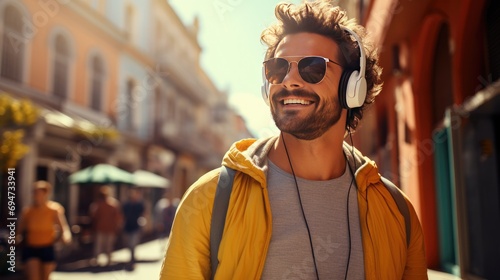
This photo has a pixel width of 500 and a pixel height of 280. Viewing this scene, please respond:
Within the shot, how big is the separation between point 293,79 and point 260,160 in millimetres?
319

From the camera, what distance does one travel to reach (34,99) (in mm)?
14414

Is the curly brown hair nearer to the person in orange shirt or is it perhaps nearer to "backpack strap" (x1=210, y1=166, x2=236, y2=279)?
"backpack strap" (x1=210, y1=166, x2=236, y2=279)

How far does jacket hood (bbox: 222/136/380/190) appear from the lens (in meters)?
1.79

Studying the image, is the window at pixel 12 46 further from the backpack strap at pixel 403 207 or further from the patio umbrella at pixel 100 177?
the backpack strap at pixel 403 207

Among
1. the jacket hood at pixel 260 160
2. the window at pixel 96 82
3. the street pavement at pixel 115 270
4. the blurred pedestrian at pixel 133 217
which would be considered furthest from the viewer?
the window at pixel 96 82

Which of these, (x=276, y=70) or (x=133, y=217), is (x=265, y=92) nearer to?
(x=276, y=70)

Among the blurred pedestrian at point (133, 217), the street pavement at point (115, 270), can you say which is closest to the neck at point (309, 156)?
the street pavement at point (115, 270)

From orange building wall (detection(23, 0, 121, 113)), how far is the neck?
13744 millimetres

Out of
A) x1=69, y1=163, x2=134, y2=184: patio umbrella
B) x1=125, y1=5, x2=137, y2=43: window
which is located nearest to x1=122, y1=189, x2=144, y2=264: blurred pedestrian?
x1=69, y1=163, x2=134, y2=184: patio umbrella

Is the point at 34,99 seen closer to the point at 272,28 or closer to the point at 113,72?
the point at 113,72

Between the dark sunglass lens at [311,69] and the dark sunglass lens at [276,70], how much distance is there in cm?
7

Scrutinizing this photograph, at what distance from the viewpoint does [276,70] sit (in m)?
1.92

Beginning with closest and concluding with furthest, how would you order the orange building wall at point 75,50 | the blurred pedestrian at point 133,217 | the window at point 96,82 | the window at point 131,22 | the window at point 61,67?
1. the blurred pedestrian at point 133,217
2. the orange building wall at point 75,50
3. the window at point 61,67
4. the window at point 96,82
5. the window at point 131,22

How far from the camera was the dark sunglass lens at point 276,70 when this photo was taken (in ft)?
6.22
